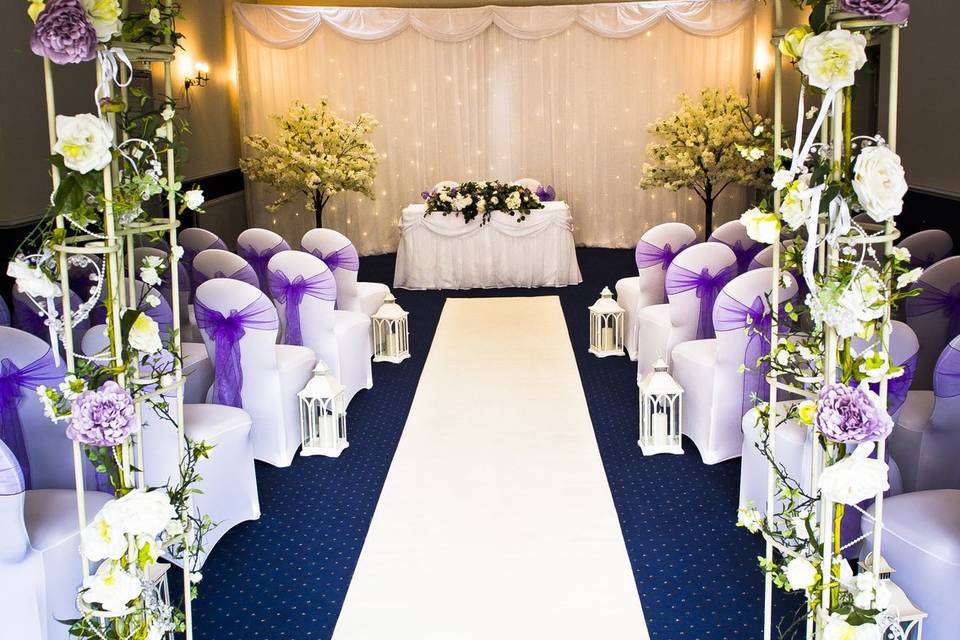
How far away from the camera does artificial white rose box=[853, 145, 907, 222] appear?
1965 mm

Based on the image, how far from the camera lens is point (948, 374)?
10.2 feet

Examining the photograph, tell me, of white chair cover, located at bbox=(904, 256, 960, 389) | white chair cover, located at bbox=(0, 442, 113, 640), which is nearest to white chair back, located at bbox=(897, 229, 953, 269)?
Answer: white chair cover, located at bbox=(904, 256, 960, 389)

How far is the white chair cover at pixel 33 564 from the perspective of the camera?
2518 millimetres

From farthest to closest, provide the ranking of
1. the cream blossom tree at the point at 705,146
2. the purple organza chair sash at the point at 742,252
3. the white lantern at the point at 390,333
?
1. the cream blossom tree at the point at 705,146
2. the white lantern at the point at 390,333
3. the purple organza chair sash at the point at 742,252

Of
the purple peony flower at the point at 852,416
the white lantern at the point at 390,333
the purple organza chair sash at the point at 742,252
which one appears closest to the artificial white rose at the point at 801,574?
the purple peony flower at the point at 852,416

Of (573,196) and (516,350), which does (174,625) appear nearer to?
(516,350)

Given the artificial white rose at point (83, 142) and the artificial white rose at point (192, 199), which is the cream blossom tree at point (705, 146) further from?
the artificial white rose at point (83, 142)

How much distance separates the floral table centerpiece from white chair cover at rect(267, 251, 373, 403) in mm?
3480

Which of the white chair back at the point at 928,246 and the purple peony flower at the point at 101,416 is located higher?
the white chair back at the point at 928,246

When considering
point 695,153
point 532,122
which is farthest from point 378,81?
point 695,153

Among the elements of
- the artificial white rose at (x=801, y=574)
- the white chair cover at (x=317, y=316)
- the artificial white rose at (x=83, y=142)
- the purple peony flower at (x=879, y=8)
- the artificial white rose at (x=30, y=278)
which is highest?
the purple peony flower at (x=879, y=8)

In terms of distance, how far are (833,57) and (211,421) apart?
2.72 m

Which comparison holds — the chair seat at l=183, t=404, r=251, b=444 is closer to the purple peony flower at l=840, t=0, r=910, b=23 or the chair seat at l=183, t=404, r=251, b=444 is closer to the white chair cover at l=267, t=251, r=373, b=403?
Answer: the white chair cover at l=267, t=251, r=373, b=403

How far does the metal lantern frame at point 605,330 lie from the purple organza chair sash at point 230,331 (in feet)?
9.71
